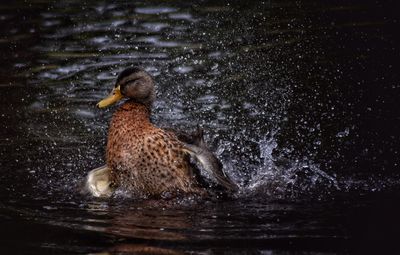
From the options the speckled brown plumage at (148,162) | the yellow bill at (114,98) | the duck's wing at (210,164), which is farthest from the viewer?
the yellow bill at (114,98)

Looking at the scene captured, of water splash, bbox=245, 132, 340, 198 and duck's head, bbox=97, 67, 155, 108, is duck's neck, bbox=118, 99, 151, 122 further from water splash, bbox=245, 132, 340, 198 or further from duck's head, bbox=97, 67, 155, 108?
water splash, bbox=245, 132, 340, 198

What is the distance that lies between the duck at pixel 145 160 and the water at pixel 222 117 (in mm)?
173

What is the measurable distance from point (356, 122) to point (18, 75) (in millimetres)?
3785

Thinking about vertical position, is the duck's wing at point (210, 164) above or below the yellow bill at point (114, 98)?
below

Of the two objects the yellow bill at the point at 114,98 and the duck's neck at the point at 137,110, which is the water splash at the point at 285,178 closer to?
the duck's neck at the point at 137,110

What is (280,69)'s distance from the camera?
10398mm

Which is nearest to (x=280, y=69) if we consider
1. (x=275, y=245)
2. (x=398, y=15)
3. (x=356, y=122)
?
(x=356, y=122)

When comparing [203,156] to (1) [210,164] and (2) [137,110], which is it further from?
(2) [137,110]

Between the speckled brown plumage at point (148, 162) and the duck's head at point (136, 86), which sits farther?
the duck's head at point (136, 86)

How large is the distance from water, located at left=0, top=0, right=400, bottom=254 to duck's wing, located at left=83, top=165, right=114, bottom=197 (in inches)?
6.4

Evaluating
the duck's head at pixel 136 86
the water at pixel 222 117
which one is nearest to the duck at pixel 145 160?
the duck's head at pixel 136 86

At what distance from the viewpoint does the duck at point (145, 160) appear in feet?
24.5

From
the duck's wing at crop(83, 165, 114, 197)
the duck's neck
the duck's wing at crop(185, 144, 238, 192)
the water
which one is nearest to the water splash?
the water

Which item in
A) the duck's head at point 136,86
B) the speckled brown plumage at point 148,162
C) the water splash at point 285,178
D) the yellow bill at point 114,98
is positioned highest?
the duck's head at point 136,86
